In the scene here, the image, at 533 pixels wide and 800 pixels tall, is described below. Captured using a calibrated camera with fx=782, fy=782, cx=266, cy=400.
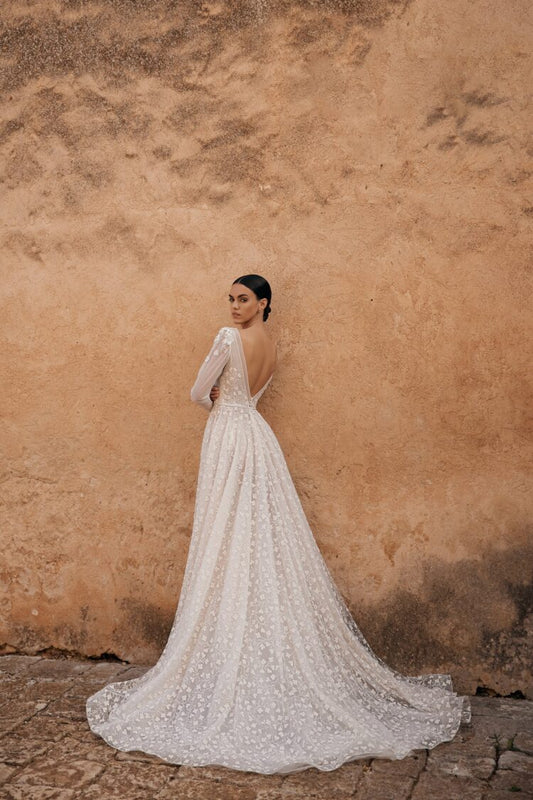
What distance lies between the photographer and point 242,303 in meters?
3.89

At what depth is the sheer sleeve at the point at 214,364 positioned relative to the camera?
12.3 ft

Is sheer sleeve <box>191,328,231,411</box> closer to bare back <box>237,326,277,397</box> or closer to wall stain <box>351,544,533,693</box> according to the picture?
bare back <box>237,326,277,397</box>

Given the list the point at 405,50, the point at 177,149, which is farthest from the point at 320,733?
the point at 405,50

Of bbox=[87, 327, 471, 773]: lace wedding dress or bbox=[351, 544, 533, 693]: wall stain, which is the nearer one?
bbox=[87, 327, 471, 773]: lace wedding dress

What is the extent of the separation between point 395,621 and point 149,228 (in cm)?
251

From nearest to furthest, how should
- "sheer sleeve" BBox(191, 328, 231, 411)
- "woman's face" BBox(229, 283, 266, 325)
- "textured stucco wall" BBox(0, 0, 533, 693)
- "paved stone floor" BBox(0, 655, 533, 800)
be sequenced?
1. "paved stone floor" BBox(0, 655, 533, 800)
2. "sheer sleeve" BBox(191, 328, 231, 411)
3. "woman's face" BBox(229, 283, 266, 325)
4. "textured stucco wall" BBox(0, 0, 533, 693)

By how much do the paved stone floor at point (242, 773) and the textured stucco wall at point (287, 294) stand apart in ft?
2.21

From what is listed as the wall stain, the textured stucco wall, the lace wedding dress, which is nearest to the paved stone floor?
the lace wedding dress

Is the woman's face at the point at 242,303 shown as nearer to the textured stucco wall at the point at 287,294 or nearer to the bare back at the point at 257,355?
the bare back at the point at 257,355

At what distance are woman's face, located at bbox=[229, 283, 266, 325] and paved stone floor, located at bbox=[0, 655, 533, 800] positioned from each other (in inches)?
81.0

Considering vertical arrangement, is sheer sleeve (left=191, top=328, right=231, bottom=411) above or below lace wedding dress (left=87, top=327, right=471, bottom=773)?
above

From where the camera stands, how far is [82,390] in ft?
14.6

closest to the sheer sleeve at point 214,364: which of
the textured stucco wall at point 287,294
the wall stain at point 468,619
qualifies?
the textured stucco wall at point 287,294

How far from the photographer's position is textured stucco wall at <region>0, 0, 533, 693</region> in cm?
400
